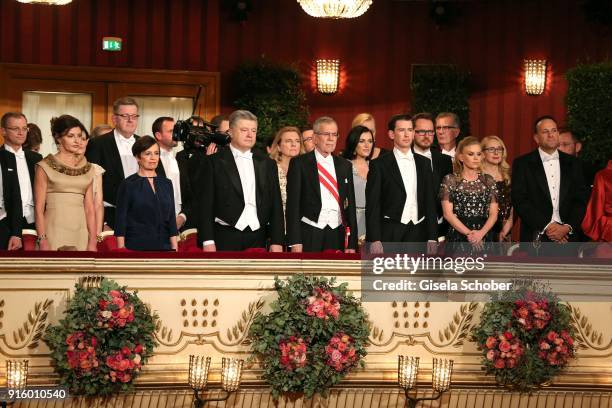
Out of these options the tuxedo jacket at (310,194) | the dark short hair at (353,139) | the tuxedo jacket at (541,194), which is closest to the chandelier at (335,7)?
the dark short hair at (353,139)

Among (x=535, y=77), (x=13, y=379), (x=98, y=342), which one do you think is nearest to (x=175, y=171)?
(x=98, y=342)

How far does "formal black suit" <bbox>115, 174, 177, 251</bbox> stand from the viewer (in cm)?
693

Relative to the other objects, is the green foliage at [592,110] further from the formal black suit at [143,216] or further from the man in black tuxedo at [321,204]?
the formal black suit at [143,216]

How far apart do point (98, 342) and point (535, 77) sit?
8.12 meters

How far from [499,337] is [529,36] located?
7.35 m

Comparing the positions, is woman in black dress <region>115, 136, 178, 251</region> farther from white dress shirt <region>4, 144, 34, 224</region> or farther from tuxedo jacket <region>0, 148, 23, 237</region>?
white dress shirt <region>4, 144, 34, 224</region>

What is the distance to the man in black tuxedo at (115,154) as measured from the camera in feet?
25.5

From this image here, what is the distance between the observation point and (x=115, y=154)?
783 cm

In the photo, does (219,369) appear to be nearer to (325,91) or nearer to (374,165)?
(374,165)

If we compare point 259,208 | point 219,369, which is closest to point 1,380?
point 219,369

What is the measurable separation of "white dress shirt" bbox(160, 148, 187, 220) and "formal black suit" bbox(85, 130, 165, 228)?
213 millimetres

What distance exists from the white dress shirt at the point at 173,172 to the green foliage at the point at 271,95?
3.79 m

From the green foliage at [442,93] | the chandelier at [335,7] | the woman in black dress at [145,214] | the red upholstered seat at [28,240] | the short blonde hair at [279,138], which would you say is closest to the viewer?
the woman in black dress at [145,214]

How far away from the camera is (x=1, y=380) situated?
20.2 ft
